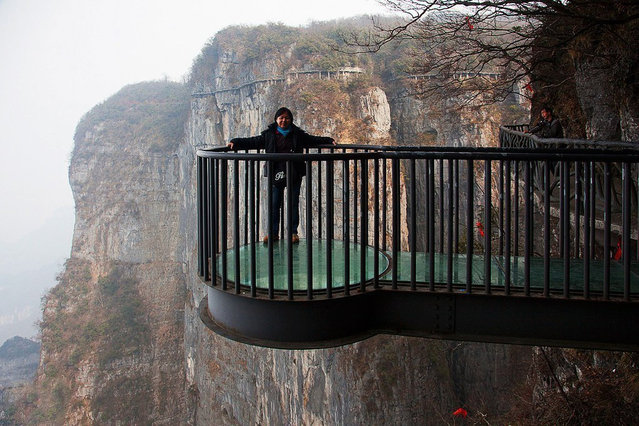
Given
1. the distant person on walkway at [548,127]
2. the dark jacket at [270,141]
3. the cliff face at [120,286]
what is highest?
the distant person on walkway at [548,127]

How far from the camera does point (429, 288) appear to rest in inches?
161

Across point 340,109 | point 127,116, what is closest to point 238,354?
point 340,109

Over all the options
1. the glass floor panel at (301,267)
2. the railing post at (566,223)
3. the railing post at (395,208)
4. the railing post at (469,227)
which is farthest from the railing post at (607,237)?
the glass floor panel at (301,267)

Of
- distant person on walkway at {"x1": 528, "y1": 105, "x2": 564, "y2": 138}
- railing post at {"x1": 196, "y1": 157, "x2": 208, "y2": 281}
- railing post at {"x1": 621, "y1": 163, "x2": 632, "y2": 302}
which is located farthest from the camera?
distant person on walkway at {"x1": 528, "y1": 105, "x2": 564, "y2": 138}

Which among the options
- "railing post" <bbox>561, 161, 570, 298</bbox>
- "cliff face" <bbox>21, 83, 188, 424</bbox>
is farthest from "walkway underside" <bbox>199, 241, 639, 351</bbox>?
"cliff face" <bbox>21, 83, 188, 424</bbox>

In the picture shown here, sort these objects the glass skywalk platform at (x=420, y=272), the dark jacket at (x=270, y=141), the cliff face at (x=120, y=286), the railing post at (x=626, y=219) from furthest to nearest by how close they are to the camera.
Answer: the cliff face at (x=120, y=286) → the dark jacket at (x=270, y=141) → the glass skywalk platform at (x=420, y=272) → the railing post at (x=626, y=219)

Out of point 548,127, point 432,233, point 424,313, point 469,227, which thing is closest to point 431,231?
point 432,233

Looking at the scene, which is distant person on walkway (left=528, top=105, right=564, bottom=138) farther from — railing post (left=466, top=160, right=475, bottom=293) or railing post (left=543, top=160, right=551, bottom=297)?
railing post (left=466, top=160, right=475, bottom=293)

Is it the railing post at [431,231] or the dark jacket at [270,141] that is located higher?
the dark jacket at [270,141]

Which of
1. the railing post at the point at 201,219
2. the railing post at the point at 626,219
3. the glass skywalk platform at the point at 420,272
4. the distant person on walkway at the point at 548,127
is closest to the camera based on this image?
the railing post at the point at 626,219

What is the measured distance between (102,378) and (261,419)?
2155 centimetres

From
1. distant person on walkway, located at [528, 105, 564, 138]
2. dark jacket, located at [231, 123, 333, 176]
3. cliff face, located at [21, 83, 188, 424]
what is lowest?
cliff face, located at [21, 83, 188, 424]

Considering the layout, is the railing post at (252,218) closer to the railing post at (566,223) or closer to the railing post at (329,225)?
the railing post at (329,225)

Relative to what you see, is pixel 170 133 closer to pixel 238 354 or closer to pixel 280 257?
pixel 238 354
